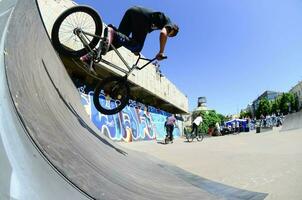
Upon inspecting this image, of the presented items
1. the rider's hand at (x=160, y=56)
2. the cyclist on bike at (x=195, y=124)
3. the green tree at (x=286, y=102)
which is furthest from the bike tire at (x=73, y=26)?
the green tree at (x=286, y=102)

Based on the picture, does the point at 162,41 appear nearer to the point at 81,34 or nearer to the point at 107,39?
the point at 107,39

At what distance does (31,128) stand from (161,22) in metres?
3.50

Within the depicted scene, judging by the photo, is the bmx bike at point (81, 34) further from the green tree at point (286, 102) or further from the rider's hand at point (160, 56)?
the green tree at point (286, 102)

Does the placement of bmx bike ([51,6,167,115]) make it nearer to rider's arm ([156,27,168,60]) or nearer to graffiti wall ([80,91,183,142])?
rider's arm ([156,27,168,60])

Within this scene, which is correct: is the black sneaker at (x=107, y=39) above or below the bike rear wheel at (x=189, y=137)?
above

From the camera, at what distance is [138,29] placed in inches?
203

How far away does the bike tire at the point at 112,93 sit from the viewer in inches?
223

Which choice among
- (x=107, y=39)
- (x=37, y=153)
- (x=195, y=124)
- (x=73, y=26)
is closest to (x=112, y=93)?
(x=107, y=39)

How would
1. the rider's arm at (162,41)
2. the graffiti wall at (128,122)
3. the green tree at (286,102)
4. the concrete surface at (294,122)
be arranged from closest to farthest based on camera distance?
1. the rider's arm at (162,41)
2. the graffiti wall at (128,122)
3. the concrete surface at (294,122)
4. the green tree at (286,102)

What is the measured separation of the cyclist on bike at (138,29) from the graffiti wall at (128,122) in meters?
8.95

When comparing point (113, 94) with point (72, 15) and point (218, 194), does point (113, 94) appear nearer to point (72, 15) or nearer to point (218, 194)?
point (72, 15)

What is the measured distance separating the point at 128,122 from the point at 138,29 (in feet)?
43.9

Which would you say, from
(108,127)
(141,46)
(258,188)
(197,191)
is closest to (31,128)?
(197,191)

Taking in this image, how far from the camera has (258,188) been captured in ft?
13.3
